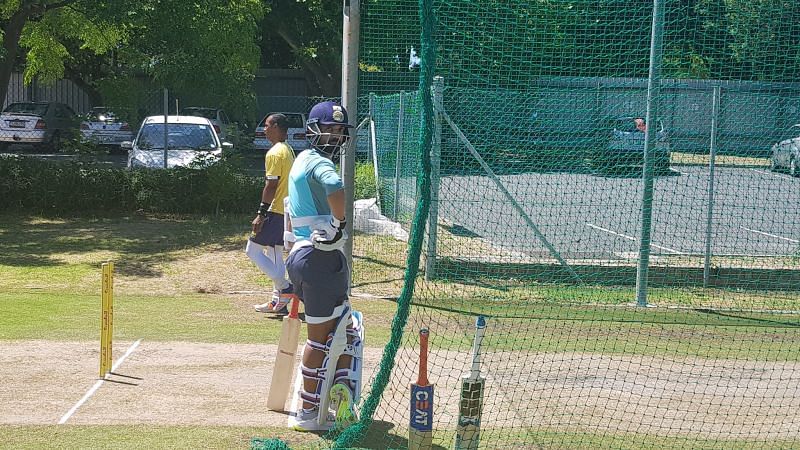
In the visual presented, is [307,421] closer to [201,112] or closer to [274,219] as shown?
[274,219]

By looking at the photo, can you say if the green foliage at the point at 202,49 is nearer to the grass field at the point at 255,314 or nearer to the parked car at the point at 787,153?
the grass field at the point at 255,314

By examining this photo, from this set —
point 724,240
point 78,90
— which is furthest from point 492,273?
point 78,90

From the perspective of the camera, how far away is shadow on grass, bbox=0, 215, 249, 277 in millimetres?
12281

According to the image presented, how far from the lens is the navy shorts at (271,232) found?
948 cm

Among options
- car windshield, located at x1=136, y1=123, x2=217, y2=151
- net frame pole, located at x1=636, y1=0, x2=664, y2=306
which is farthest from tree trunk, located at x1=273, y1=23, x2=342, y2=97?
net frame pole, located at x1=636, y1=0, x2=664, y2=306

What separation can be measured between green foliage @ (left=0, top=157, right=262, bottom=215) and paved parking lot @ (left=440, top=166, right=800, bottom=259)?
15.4ft

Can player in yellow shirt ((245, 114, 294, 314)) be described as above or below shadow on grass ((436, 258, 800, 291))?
above

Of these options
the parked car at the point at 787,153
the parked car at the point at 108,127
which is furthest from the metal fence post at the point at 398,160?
the parked car at the point at 108,127

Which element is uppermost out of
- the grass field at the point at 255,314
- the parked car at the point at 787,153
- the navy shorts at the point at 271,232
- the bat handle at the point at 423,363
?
the parked car at the point at 787,153

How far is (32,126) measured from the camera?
2673cm

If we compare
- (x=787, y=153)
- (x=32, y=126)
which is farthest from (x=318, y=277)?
(x=32, y=126)

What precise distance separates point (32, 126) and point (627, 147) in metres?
21.0

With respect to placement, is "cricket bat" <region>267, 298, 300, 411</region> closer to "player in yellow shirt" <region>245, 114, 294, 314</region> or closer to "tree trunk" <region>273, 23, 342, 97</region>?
→ "player in yellow shirt" <region>245, 114, 294, 314</region>

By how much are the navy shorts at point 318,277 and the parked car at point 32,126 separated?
22.3 metres
